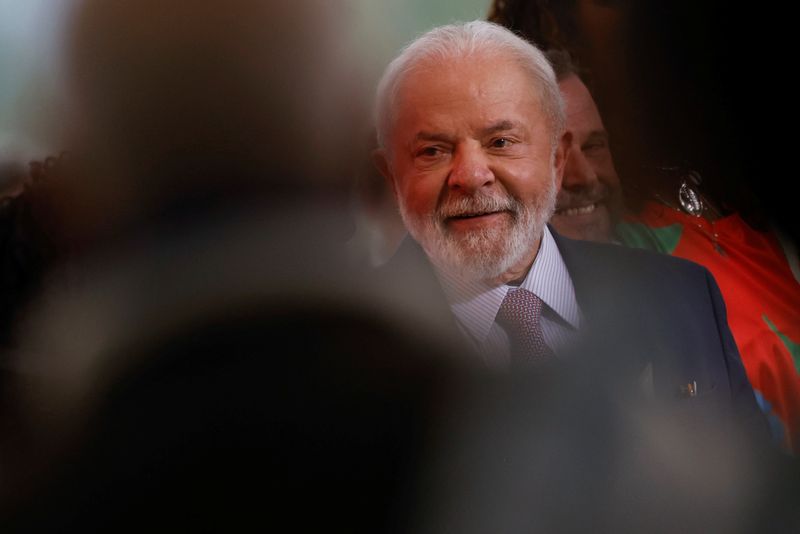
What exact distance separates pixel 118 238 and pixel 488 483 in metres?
1.12

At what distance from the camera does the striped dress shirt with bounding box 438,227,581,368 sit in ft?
7.80

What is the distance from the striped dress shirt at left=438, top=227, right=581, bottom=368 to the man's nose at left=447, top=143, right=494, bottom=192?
0.79 ft

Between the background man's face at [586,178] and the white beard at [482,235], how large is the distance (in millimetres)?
66

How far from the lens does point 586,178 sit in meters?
2.42

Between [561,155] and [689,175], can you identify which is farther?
[689,175]

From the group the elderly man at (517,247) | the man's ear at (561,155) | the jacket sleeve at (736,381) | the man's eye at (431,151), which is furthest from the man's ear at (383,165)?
the jacket sleeve at (736,381)

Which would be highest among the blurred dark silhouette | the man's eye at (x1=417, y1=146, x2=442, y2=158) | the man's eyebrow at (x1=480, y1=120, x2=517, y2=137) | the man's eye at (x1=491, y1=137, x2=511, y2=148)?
the man's eyebrow at (x1=480, y1=120, x2=517, y2=137)

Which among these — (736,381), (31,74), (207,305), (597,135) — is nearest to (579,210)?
(597,135)

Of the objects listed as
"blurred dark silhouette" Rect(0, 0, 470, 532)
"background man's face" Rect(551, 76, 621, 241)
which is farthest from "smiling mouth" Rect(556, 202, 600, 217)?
"blurred dark silhouette" Rect(0, 0, 470, 532)

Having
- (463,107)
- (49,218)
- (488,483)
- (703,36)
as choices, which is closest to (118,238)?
(49,218)

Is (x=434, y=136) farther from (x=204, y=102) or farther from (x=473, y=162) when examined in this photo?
(x=204, y=102)

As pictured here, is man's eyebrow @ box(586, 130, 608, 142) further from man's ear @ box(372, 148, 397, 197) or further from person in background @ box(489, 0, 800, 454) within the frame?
man's ear @ box(372, 148, 397, 197)

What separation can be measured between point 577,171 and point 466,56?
0.43 metres

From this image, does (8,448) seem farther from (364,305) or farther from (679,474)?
(679,474)
